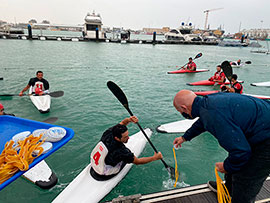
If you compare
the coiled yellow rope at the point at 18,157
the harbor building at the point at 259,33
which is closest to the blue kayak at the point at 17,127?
the coiled yellow rope at the point at 18,157

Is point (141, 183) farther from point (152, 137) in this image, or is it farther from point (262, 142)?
point (262, 142)

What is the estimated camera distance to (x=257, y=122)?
1.79 metres

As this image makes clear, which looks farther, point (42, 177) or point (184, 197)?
point (42, 177)

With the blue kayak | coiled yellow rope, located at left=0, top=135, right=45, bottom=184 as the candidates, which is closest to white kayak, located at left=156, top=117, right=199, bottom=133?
the blue kayak

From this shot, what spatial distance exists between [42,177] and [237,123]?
4330 mm

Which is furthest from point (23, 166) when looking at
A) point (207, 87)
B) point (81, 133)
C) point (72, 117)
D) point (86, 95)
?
point (207, 87)

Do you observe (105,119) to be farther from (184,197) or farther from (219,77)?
(219,77)

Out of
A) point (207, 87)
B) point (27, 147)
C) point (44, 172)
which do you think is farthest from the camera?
point (207, 87)

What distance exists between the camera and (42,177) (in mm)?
4125

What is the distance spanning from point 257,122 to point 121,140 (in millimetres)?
2186

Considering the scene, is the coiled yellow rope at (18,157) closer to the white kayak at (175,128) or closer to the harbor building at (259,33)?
the white kayak at (175,128)

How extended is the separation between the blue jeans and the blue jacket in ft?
0.37

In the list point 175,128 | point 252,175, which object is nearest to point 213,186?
point 252,175

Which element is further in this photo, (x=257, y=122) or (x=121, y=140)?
(x=121, y=140)
